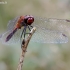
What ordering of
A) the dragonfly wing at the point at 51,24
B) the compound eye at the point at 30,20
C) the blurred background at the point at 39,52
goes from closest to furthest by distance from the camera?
1. the compound eye at the point at 30,20
2. the dragonfly wing at the point at 51,24
3. the blurred background at the point at 39,52

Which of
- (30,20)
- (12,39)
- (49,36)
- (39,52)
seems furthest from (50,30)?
(39,52)

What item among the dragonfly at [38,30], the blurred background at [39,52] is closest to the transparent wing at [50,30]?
the dragonfly at [38,30]

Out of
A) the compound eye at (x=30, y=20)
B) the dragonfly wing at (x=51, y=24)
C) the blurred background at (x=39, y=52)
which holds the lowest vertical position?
the blurred background at (x=39, y=52)

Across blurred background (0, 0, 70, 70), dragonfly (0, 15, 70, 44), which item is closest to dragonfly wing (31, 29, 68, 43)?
dragonfly (0, 15, 70, 44)

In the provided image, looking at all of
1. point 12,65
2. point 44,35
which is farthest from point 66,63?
point 44,35

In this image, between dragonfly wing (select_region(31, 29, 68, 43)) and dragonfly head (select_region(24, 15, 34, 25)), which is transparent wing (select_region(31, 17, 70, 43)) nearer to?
dragonfly wing (select_region(31, 29, 68, 43))

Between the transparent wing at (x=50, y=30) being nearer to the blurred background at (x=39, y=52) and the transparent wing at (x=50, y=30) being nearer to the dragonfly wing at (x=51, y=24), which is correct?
the dragonfly wing at (x=51, y=24)

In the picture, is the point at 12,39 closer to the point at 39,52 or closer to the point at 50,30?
the point at 50,30
